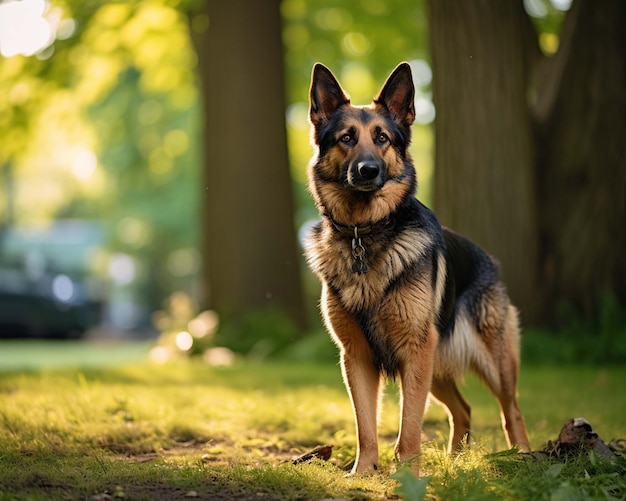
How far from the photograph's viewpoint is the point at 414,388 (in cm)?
495

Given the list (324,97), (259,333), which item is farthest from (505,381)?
(259,333)

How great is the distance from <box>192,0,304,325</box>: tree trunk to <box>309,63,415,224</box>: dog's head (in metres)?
8.73

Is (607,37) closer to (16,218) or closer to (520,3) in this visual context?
(520,3)

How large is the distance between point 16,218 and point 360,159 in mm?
44501

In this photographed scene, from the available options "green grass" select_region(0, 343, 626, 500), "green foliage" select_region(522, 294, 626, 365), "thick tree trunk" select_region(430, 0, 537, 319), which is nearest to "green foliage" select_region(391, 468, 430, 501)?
"green grass" select_region(0, 343, 626, 500)

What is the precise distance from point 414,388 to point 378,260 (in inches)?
30.0

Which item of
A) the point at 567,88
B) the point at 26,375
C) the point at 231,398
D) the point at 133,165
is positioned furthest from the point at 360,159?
the point at 133,165

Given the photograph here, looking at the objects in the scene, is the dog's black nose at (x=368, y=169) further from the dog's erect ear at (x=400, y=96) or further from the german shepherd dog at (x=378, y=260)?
the dog's erect ear at (x=400, y=96)

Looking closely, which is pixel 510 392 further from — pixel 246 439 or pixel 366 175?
pixel 366 175

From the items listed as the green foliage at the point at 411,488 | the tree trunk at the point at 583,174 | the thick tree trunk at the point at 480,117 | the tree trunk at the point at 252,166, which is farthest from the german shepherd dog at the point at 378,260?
the tree trunk at the point at 252,166

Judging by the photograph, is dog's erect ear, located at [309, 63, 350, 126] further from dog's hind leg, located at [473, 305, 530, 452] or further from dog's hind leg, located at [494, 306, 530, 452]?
dog's hind leg, located at [494, 306, 530, 452]

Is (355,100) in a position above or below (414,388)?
above

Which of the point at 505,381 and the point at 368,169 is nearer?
the point at 368,169

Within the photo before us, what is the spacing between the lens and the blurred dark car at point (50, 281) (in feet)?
78.3
